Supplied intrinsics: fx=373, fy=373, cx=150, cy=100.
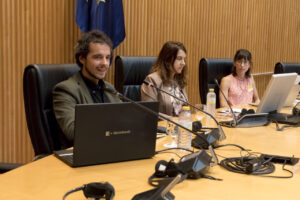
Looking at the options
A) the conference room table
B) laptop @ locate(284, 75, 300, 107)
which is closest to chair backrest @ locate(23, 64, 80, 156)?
the conference room table

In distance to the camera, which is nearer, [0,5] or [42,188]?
[42,188]

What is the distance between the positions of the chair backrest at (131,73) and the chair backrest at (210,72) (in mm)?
633

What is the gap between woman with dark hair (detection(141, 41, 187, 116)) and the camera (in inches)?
122

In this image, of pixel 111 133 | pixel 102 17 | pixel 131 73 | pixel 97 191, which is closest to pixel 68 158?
pixel 111 133

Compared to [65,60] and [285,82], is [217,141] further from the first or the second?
[65,60]

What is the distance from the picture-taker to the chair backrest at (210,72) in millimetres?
3646

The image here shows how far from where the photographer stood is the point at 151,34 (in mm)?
4242

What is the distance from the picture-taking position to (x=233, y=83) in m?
3.93

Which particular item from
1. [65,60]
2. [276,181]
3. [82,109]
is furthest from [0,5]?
[276,181]

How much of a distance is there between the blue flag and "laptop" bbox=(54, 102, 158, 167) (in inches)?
85.2

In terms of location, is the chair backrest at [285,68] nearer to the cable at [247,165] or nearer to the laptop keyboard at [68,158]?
the cable at [247,165]

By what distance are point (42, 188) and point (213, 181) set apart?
0.62 meters

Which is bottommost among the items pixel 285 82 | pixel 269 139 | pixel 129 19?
pixel 269 139

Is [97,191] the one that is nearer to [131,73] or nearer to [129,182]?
[129,182]
